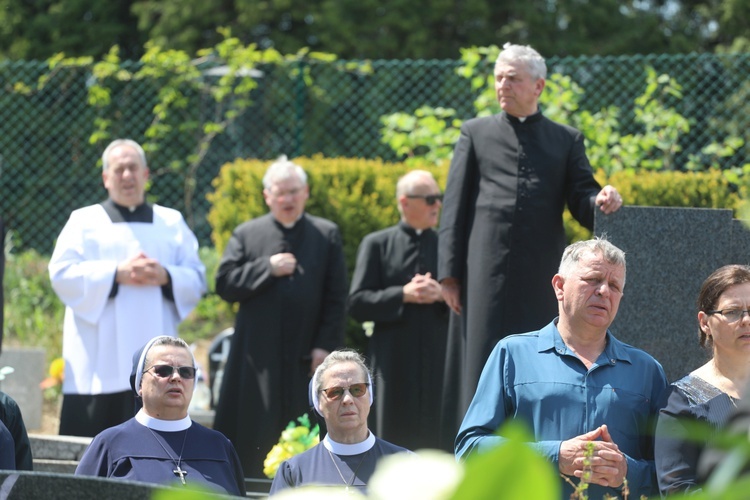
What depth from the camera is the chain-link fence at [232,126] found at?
972cm

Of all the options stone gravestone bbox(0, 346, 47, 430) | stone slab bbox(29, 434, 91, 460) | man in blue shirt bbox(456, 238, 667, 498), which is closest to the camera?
man in blue shirt bbox(456, 238, 667, 498)

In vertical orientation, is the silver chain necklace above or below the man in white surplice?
below

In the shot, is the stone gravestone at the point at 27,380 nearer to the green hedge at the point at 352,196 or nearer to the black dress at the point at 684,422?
the green hedge at the point at 352,196

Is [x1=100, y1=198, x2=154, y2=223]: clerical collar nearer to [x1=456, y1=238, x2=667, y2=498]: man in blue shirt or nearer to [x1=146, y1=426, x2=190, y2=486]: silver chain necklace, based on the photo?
[x1=146, y1=426, x2=190, y2=486]: silver chain necklace

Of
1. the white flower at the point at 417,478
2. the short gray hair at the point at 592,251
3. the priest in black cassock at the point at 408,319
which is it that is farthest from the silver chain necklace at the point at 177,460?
the white flower at the point at 417,478

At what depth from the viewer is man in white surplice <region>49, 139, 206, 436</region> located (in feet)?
21.9

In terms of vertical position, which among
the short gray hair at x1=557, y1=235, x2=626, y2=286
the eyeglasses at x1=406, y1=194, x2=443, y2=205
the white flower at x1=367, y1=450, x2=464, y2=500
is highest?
Answer: the eyeglasses at x1=406, y1=194, x2=443, y2=205

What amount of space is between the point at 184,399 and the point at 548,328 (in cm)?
150

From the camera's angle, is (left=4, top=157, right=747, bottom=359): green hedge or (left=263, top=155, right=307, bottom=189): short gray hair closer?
(left=263, top=155, right=307, bottom=189): short gray hair

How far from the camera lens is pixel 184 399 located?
4.74 meters

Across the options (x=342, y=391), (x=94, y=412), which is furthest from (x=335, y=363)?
(x=94, y=412)

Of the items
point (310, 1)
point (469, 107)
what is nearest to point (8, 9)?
point (310, 1)

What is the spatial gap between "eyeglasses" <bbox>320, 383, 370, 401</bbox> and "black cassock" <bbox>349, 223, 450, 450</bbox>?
80.5 inches

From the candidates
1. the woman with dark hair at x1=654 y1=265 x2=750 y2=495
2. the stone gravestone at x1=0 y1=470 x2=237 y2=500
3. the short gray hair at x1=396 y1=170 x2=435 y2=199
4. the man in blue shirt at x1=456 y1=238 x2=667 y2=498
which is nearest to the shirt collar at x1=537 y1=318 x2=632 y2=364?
the man in blue shirt at x1=456 y1=238 x2=667 y2=498
